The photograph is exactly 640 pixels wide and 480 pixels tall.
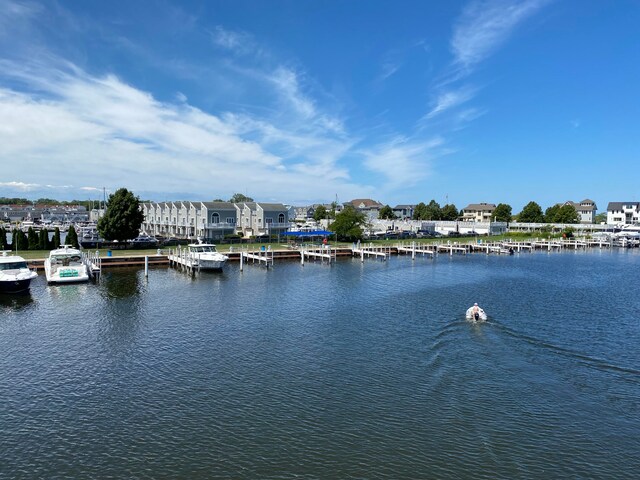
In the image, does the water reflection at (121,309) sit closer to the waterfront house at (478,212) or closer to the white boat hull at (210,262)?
the white boat hull at (210,262)

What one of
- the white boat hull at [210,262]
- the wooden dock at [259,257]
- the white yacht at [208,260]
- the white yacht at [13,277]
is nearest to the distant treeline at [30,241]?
the white yacht at [208,260]

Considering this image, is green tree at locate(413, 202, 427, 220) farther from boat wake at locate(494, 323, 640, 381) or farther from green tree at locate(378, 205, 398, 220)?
boat wake at locate(494, 323, 640, 381)

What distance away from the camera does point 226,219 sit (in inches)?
3337

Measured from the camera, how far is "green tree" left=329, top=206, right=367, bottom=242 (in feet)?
276

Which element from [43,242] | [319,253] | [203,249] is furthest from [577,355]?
[43,242]

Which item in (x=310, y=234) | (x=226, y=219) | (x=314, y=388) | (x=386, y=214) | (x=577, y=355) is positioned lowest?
(x=314, y=388)

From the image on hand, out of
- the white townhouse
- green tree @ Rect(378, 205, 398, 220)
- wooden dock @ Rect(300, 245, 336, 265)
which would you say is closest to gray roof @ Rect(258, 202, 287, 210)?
wooden dock @ Rect(300, 245, 336, 265)

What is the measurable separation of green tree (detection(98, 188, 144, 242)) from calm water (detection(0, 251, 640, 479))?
2388 cm

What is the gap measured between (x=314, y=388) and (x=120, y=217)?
49.9 meters

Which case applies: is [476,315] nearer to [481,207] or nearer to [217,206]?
[217,206]

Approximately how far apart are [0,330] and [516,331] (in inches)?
1256

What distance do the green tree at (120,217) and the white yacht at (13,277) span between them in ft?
71.4

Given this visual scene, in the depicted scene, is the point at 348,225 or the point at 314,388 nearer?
the point at 314,388

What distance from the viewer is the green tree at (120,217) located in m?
60.8
